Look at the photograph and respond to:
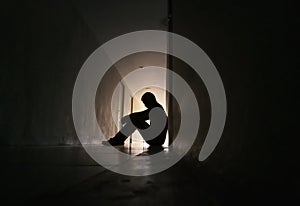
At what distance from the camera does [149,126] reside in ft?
8.44

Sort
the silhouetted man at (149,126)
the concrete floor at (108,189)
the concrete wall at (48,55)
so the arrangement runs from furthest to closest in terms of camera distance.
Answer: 1. the silhouetted man at (149,126)
2. the concrete wall at (48,55)
3. the concrete floor at (108,189)

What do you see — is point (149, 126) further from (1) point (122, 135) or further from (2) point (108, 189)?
(2) point (108, 189)

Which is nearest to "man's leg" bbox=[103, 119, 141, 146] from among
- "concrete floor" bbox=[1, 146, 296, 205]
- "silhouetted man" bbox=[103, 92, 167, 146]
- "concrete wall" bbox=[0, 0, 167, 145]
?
"silhouetted man" bbox=[103, 92, 167, 146]

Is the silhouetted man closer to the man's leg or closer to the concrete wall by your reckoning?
the man's leg

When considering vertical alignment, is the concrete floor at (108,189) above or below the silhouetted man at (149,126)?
below

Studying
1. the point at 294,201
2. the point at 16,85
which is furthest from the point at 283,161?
the point at 16,85

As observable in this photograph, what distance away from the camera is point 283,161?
0.24 meters

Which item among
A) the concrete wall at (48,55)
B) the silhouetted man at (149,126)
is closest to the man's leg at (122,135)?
the silhouetted man at (149,126)

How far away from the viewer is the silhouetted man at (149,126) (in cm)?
243

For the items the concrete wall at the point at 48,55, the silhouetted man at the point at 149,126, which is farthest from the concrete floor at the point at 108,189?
the silhouetted man at the point at 149,126

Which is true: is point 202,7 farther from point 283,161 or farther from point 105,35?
point 105,35

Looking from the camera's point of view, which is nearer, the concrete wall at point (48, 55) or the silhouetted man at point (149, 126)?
the concrete wall at point (48, 55)

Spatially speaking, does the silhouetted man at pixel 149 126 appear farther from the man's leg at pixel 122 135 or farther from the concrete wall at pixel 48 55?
the concrete wall at pixel 48 55

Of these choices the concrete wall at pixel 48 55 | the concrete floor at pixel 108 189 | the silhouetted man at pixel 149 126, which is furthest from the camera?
the silhouetted man at pixel 149 126
